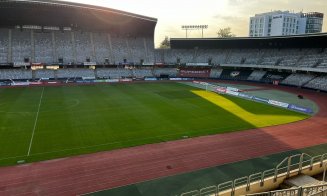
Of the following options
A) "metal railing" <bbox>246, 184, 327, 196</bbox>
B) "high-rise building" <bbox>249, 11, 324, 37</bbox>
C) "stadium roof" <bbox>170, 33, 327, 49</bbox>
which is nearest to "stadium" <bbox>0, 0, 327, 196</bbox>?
"metal railing" <bbox>246, 184, 327, 196</bbox>

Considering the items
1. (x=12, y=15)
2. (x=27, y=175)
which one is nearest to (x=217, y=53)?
(x=12, y=15)

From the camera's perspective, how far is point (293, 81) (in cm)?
6844

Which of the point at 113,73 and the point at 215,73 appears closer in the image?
the point at 113,73

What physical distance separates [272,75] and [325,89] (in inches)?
718

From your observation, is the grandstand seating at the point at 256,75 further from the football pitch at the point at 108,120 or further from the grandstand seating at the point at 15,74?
the grandstand seating at the point at 15,74

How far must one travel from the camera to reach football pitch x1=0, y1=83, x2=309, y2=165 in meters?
24.7

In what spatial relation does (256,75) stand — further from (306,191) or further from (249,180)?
(306,191)

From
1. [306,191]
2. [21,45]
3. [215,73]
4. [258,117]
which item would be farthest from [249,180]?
[21,45]

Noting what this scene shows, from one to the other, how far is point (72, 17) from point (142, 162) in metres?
65.0

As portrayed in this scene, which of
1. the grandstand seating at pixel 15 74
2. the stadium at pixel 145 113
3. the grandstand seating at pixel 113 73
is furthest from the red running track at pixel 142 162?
the grandstand seating at pixel 113 73

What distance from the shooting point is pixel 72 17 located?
246 feet

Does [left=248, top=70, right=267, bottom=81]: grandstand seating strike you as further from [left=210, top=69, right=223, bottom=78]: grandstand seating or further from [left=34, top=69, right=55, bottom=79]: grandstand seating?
[left=34, top=69, right=55, bottom=79]: grandstand seating

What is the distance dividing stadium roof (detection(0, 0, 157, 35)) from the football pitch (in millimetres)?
26433

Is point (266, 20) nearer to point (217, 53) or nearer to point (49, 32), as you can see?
point (217, 53)
